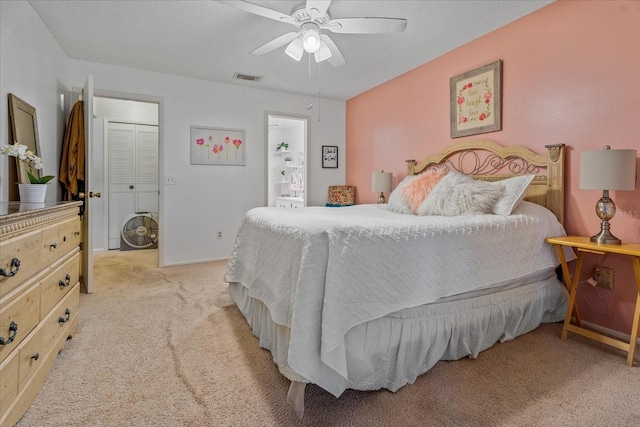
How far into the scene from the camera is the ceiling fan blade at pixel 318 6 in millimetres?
2102

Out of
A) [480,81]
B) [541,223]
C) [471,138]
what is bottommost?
[541,223]

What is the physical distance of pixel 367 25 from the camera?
2232 mm

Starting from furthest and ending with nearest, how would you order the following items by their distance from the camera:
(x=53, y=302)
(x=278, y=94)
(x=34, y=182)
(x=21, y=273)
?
(x=278, y=94) → (x=34, y=182) → (x=53, y=302) → (x=21, y=273)

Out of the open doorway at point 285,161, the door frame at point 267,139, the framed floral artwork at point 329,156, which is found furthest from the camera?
the open doorway at point 285,161

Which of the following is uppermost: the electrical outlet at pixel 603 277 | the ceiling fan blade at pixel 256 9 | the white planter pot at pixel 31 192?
the ceiling fan blade at pixel 256 9

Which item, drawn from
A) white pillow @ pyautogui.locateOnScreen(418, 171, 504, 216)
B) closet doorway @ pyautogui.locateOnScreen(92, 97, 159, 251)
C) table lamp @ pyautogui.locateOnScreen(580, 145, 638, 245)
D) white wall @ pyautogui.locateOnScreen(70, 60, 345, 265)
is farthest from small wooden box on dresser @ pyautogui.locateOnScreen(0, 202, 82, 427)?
closet doorway @ pyautogui.locateOnScreen(92, 97, 159, 251)

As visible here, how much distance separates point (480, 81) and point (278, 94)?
2679 mm

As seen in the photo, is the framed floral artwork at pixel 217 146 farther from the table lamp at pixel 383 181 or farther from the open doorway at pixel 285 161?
the table lamp at pixel 383 181

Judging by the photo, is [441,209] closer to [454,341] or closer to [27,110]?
[454,341]

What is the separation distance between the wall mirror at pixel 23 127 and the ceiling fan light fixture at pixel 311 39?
196 cm

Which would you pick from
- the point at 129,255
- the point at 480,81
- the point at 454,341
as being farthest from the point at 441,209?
the point at 129,255

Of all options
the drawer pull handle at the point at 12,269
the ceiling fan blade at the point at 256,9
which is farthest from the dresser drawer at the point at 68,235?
the ceiling fan blade at the point at 256,9

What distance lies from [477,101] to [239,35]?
2269 mm

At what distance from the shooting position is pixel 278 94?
4.64 metres
